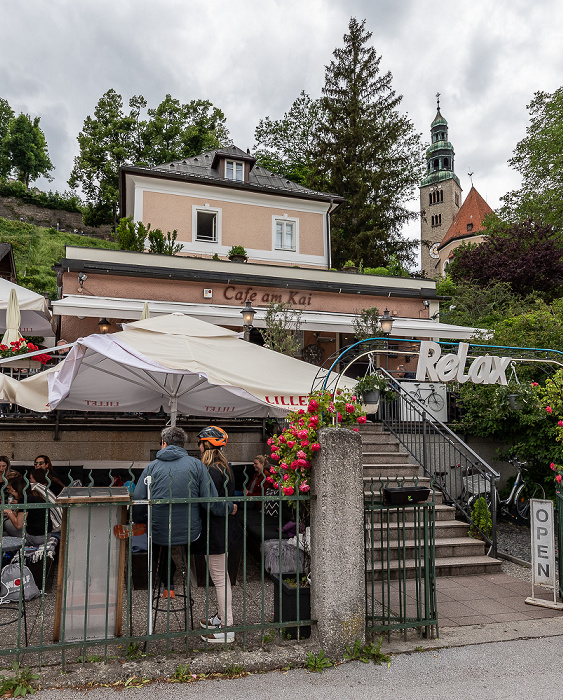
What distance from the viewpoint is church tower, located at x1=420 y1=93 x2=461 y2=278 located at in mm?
63188

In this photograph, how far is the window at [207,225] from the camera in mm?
→ 19656

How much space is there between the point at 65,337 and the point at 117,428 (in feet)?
19.3

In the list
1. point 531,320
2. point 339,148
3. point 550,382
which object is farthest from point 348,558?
point 339,148

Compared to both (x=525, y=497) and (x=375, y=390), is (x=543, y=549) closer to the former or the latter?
(x=375, y=390)

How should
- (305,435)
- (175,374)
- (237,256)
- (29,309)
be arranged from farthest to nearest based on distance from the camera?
(237,256)
(29,309)
(175,374)
(305,435)

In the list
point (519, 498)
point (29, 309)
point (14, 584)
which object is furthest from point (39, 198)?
point (14, 584)

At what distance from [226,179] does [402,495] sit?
58.1 ft

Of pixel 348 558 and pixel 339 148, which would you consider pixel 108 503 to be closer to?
pixel 348 558

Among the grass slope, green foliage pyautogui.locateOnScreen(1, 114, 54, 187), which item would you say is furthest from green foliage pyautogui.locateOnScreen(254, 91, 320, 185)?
green foliage pyautogui.locateOnScreen(1, 114, 54, 187)

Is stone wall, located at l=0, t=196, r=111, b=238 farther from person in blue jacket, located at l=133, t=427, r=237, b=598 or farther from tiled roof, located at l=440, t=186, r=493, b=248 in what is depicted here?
person in blue jacket, located at l=133, t=427, r=237, b=598

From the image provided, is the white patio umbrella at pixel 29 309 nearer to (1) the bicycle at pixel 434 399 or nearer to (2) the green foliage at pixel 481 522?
(1) the bicycle at pixel 434 399

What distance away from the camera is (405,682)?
385cm

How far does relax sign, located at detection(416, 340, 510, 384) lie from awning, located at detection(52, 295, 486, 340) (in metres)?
6.56

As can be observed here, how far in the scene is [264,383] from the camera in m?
5.80
